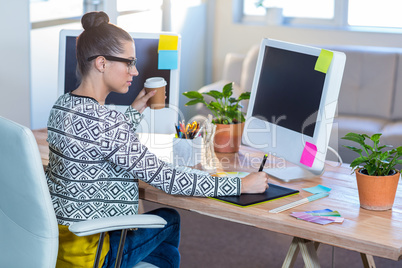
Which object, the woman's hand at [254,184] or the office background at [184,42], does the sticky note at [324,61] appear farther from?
the office background at [184,42]

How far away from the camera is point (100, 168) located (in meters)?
1.80

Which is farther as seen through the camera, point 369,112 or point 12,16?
point 369,112

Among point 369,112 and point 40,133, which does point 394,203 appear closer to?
point 40,133

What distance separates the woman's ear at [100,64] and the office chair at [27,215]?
0.42 meters

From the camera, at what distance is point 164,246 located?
2012 mm

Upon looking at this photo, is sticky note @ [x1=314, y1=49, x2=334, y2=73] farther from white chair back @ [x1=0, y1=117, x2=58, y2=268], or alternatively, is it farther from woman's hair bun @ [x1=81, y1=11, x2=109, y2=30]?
white chair back @ [x1=0, y1=117, x2=58, y2=268]

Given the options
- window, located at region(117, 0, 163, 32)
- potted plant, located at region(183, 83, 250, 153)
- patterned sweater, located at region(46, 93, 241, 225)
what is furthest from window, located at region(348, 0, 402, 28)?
patterned sweater, located at region(46, 93, 241, 225)

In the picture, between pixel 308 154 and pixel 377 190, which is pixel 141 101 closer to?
→ pixel 308 154

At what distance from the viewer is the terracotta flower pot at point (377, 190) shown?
173 cm

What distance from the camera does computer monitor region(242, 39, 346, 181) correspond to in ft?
6.44

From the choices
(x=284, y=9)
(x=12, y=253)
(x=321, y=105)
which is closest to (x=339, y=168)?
(x=321, y=105)

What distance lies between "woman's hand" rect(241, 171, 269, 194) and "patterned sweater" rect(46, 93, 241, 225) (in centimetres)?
3

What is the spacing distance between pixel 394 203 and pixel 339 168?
416mm

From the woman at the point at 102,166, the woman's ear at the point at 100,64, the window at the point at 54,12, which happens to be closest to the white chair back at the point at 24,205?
the woman at the point at 102,166
